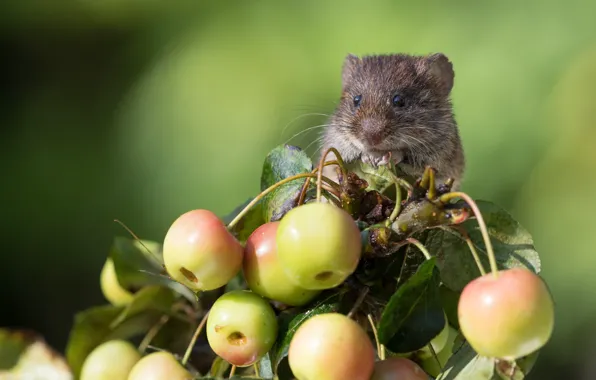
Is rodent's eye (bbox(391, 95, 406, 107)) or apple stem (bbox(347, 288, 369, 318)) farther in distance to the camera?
rodent's eye (bbox(391, 95, 406, 107))

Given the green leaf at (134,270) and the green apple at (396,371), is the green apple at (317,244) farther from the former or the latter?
the green leaf at (134,270)

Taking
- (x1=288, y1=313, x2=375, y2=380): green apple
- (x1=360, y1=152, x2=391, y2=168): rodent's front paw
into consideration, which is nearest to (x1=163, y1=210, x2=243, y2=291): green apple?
(x1=288, y1=313, x2=375, y2=380): green apple

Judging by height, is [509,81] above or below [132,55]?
below

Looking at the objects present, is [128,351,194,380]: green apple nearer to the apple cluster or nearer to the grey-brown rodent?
the apple cluster

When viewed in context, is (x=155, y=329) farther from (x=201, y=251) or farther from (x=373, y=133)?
Answer: (x=373, y=133)

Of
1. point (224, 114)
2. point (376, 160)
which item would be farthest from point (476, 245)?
point (224, 114)

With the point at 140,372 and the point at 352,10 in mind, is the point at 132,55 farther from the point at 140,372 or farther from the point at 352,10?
the point at 140,372

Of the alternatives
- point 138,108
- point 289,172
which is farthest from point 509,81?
point 289,172
